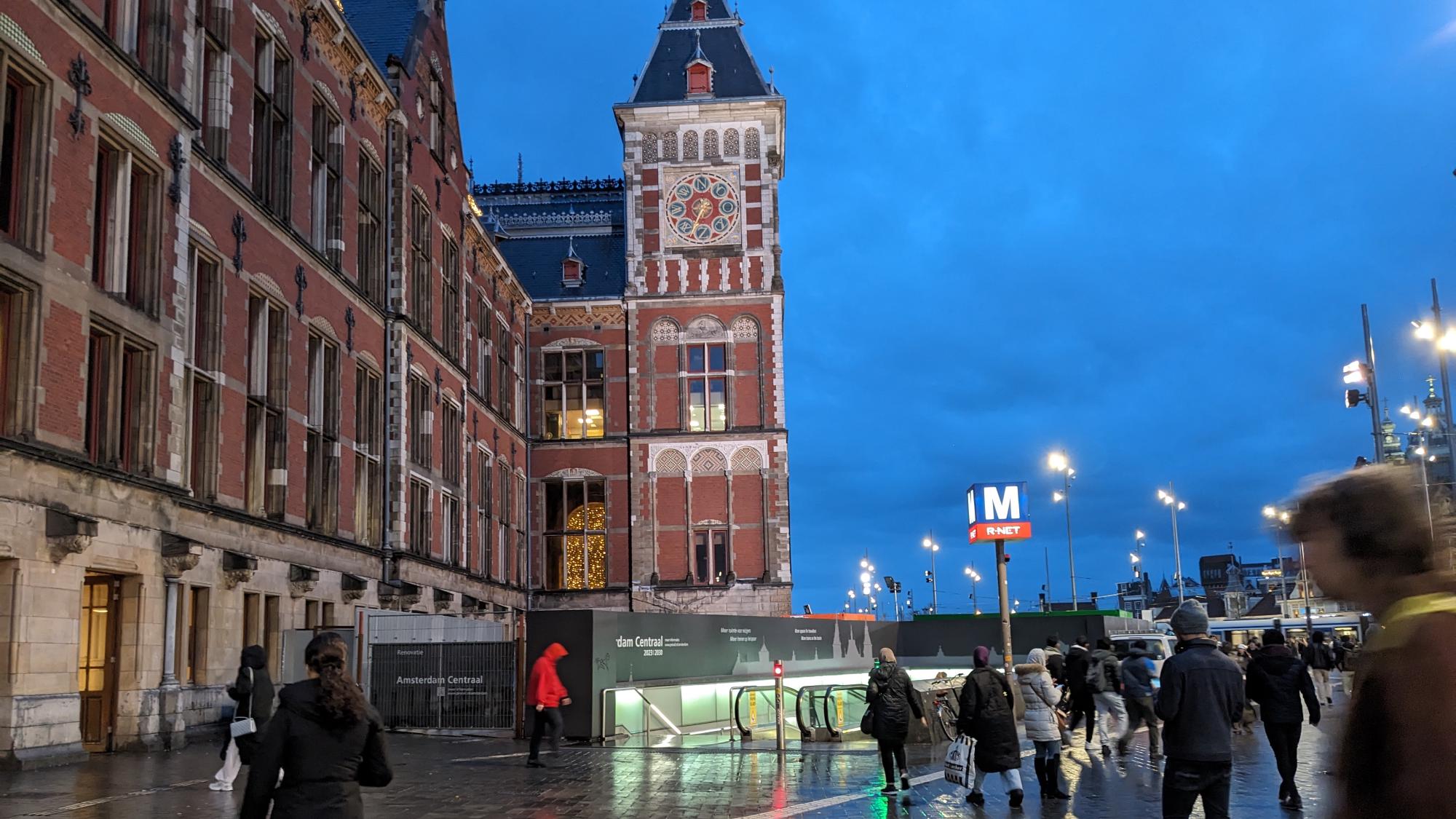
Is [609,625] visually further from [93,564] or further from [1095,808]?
[1095,808]

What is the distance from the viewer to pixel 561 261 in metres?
55.7

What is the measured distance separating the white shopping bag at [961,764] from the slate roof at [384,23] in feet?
96.1

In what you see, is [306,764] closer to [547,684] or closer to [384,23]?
[547,684]

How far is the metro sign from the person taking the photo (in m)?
21.2

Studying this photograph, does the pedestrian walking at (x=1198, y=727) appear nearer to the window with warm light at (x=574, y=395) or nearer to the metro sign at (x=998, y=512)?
the metro sign at (x=998, y=512)

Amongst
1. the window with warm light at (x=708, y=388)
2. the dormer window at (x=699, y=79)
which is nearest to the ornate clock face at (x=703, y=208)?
the dormer window at (x=699, y=79)

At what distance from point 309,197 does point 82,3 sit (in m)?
10.4

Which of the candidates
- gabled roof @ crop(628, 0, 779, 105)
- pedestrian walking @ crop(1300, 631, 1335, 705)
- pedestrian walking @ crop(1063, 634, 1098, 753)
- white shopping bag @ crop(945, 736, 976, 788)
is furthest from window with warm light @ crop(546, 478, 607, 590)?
white shopping bag @ crop(945, 736, 976, 788)

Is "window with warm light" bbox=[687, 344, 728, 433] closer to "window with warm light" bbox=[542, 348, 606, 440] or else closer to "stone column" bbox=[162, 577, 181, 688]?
"window with warm light" bbox=[542, 348, 606, 440]

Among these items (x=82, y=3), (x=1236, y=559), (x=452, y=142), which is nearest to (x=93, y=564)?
(x=82, y=3)

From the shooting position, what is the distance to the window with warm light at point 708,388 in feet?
169

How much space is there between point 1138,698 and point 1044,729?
15.2 ft

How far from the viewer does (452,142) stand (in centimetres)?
4156

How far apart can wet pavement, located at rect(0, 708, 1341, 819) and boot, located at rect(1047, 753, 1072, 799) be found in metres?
0.19
